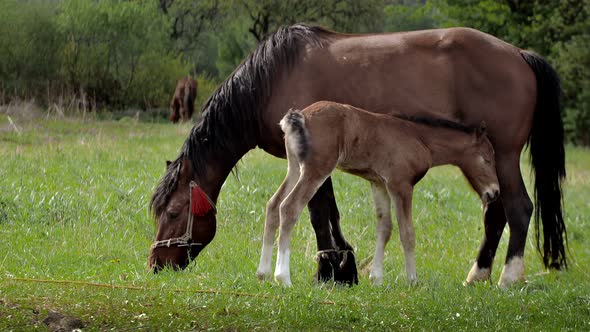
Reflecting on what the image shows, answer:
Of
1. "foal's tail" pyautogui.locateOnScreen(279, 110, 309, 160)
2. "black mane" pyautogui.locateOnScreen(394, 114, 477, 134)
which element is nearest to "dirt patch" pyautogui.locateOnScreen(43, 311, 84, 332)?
"foal's tail" pyautogui.locateOnScreen(279, 110, 309, 160)

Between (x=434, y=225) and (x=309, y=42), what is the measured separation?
513 centimetres

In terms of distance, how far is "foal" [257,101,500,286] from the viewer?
272 inches

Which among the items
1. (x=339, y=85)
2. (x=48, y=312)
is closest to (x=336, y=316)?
(x=48, y=312)

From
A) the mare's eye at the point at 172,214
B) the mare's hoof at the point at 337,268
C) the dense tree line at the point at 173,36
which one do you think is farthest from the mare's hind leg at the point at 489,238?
the dense tree line at the point at 173,36

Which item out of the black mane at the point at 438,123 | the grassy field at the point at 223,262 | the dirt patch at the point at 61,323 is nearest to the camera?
the dirt patch at the point at 61,323

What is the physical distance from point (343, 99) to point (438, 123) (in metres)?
0.86

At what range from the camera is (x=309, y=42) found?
26.4ft

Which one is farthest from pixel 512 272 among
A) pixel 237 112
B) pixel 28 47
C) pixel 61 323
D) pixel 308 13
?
pixel 308 13

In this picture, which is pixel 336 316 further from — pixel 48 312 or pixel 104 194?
pixel 104 194

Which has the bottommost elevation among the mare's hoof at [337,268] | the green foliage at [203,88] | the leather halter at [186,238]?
the green foliage at [203,88]

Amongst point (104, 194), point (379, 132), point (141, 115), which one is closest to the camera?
point (379, 132)

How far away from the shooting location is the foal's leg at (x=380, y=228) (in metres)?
7.47

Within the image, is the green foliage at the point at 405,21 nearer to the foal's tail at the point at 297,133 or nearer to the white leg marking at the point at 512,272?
the white leg marking at the point at 512,272

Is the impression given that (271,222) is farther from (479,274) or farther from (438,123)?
(479,274)
